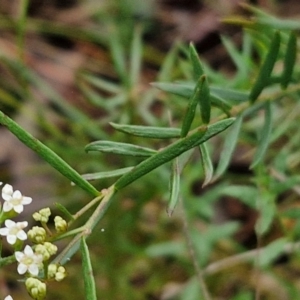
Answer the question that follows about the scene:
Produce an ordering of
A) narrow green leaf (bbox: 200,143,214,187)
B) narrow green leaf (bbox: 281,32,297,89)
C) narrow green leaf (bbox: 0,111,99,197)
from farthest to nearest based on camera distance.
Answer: narrow green leaf (bbox: 281,32,297,89), narrow green leaf (bbox: 200,143,214,187), narrow green leaf (bbox: 0,111,99,197)

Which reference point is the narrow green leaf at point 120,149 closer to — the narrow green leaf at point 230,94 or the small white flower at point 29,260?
the small white flower at point 29,260

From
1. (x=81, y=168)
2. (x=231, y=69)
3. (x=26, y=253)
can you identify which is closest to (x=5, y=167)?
(x=81, y=168)

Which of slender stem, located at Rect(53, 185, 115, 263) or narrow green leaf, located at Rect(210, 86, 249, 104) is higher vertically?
narrow green leaf, located at Rect(210, 86, 249, 104)

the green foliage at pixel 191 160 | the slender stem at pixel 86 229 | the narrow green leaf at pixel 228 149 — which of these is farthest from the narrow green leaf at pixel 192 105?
the narrow green leaf at pixel 228 149

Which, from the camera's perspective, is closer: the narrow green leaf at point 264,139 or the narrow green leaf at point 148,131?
the narrow green leaf at point 148,131

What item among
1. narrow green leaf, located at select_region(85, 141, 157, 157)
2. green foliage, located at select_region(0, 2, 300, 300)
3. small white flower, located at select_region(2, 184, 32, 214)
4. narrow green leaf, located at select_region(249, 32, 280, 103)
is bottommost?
green foliage, located at select_region(0, 2, 300, 300)

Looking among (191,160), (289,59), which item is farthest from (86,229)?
(191,160)

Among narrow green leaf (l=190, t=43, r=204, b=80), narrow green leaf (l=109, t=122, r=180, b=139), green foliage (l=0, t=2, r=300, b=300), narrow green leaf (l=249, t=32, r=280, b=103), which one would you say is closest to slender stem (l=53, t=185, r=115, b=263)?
green foliage (l=0, t=2, r=300, b=300)

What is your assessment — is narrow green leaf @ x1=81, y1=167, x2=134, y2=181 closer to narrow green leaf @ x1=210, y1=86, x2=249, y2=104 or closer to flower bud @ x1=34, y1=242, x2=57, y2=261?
flower bud @ x1=34, y1=242, x2=57, y2=261
